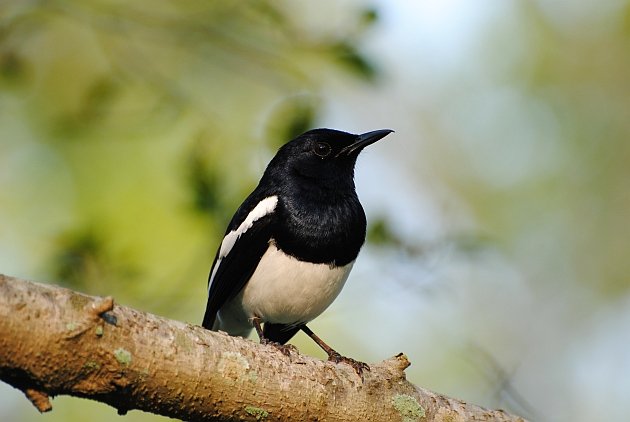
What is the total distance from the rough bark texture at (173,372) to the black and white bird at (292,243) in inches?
42.6

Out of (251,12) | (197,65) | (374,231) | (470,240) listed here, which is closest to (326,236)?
(374,231)

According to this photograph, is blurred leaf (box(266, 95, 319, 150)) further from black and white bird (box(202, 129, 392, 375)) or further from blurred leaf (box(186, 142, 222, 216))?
blurred leaf (box(186, 142, 222, 216))

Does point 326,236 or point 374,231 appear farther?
point 374,231

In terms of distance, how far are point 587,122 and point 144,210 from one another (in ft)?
16.7

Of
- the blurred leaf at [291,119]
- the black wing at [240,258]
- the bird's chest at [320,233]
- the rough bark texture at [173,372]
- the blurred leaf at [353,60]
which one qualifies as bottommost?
the rough bark texture at [173,372]

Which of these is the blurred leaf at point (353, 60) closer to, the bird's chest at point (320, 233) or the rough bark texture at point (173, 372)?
the bird's chest at point (320, 233)

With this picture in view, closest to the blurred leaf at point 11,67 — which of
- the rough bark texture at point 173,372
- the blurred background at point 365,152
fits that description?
the blurred background at point 365,152

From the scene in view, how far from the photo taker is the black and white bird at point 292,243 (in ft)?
15.2

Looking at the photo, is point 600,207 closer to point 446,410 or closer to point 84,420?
point 84,420

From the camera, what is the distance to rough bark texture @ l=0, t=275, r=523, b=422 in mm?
2557

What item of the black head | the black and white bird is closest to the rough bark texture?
the black and white bird

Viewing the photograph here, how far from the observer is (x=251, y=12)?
537 centimetres

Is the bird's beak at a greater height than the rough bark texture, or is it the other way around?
the bird's beak

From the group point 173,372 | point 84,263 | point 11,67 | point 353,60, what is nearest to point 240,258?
point 84,263
